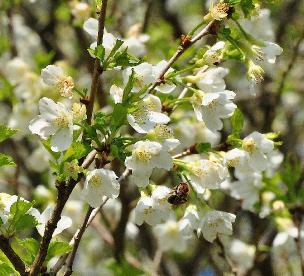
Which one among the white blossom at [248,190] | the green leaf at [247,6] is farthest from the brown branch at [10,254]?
the white blossom at [248,190]

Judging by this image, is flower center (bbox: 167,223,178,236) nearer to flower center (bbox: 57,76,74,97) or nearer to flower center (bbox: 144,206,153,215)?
flower center (bbox: 144,206,153,215)

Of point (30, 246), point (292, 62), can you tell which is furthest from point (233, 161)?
point (292, 62)

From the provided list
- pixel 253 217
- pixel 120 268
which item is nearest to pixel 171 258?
pixel 253 217

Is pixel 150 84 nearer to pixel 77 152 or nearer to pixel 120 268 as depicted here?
pixel 77 152

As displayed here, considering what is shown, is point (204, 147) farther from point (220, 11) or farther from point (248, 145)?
point (220, 11)

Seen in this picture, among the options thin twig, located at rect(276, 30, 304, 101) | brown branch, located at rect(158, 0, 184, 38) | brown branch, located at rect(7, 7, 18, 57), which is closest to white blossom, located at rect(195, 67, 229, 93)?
thin twig, located at rect(276, 30, 304, 101)
